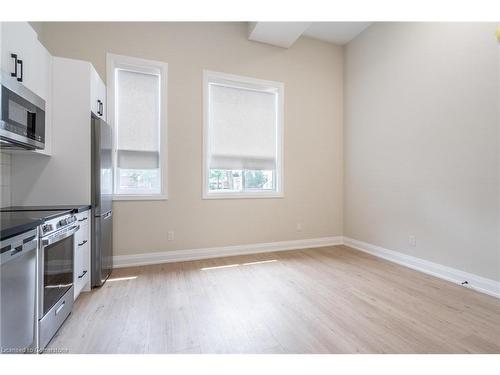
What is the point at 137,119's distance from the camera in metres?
3.25

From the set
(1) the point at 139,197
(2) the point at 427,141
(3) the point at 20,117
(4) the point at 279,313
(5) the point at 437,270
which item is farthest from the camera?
→ (1) the point at 139,197

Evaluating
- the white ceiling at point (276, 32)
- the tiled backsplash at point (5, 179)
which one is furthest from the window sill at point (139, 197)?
the white ceiling at point (276, 32)

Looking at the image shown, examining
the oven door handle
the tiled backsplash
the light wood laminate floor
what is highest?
the tiled backsplash

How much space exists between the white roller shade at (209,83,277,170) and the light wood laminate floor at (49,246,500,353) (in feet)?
5.52

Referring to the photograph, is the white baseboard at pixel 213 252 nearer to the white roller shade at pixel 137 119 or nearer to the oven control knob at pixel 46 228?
the white roller shade at pixel 137 119

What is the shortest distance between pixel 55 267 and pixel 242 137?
2.82 m

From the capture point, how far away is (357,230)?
13.4 feet

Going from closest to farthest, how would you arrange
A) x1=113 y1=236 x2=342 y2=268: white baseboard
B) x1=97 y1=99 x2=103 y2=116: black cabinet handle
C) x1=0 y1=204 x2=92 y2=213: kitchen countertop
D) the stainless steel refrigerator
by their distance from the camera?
x1=0 y1=204 x2=92 y2=213: kitchen countertop
the stainless steel refrigerator
x1=97 y1=99 x2=103 y2=116: black cabinet handle
x1=113 y1=236 x2=342 y2=268: white baseboard

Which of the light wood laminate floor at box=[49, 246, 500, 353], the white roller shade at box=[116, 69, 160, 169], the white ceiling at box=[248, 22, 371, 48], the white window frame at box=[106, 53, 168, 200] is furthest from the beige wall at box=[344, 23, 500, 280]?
the white roller shade at box=[116, 69, 160, 169]

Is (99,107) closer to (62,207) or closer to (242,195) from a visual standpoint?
(62,207)

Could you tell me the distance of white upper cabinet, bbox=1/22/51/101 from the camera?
1.66 meters

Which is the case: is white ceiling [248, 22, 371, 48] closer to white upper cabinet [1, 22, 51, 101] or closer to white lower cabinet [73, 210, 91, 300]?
white upper cabinet [1, 22, 51, 101]

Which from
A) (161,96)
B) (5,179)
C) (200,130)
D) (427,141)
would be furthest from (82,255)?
(427,141)
